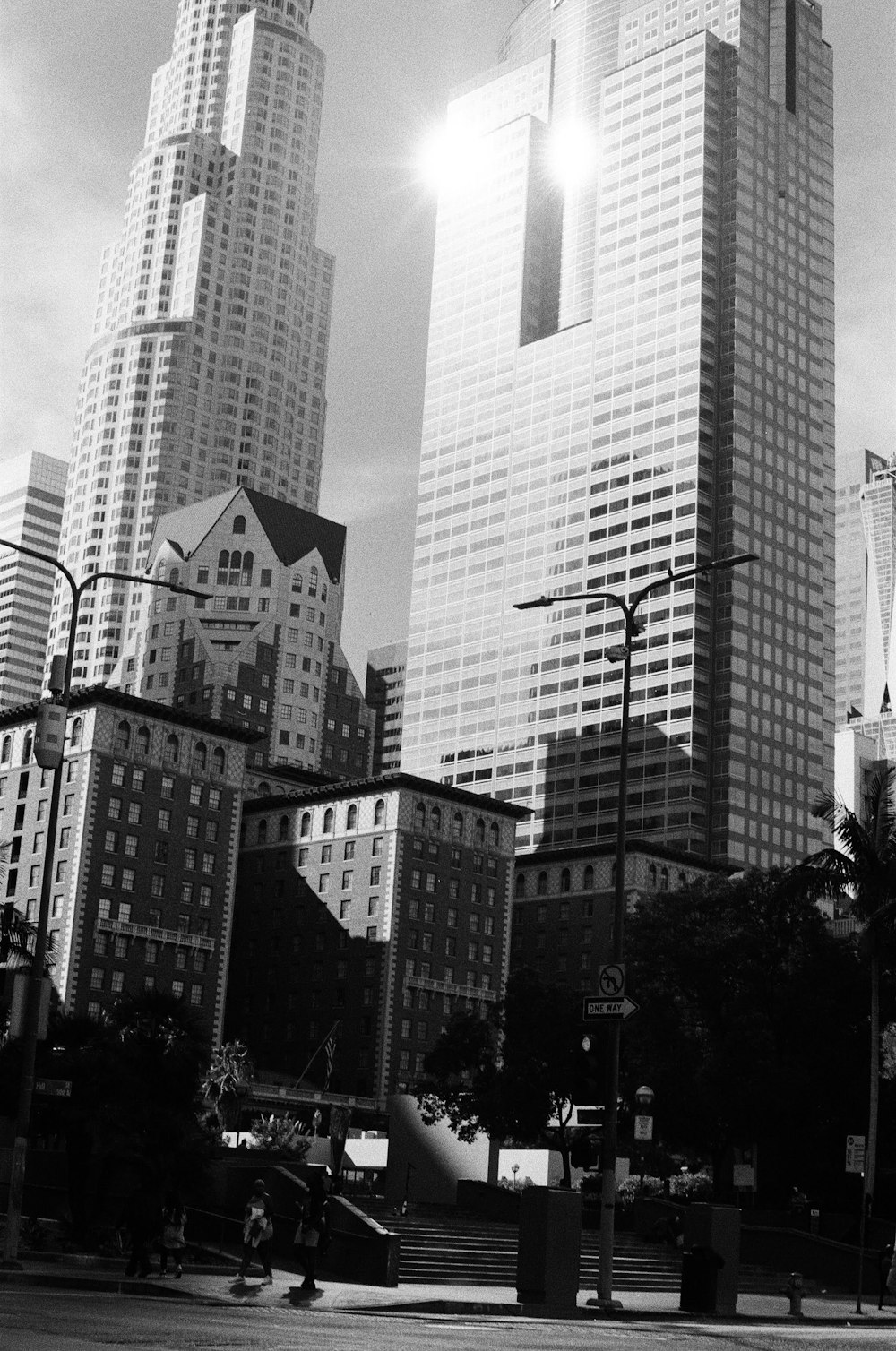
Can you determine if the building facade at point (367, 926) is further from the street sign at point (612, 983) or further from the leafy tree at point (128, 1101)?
the street sign at point (612, 983)

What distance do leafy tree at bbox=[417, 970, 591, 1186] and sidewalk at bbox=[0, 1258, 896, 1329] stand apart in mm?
38333

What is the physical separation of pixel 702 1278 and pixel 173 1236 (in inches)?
467

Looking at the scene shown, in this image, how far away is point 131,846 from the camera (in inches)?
5433

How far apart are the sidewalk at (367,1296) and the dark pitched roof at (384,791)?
342 feet

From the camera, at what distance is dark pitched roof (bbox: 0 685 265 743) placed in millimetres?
137250

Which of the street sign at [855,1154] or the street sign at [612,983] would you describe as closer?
the street sign at [612,983]

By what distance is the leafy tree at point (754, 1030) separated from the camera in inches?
2493

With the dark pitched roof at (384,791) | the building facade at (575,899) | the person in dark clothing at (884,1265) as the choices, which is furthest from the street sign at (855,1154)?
the building facade at (575,899)

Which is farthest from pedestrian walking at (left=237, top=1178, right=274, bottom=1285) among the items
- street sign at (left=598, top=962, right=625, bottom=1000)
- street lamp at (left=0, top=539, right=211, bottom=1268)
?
street sign at (left=598, top=962, right=625, bottom=1000)

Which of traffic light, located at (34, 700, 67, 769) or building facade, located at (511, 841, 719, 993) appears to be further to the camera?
building facade, located at (511, 841, 719, 993)

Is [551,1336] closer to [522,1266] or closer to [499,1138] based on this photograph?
[522,1266]

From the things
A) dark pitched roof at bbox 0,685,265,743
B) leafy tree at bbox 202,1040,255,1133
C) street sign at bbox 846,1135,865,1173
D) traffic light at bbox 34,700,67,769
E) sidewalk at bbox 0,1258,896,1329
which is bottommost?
sidewalk at bbox 0,1258,896,1329

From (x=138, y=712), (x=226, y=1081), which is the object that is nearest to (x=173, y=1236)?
(x=226, y=1081)

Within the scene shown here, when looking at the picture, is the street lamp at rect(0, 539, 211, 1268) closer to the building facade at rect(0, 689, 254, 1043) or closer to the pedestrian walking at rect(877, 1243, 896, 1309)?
the pedestrian walking at rect(877, 1243, 896, 1309)
